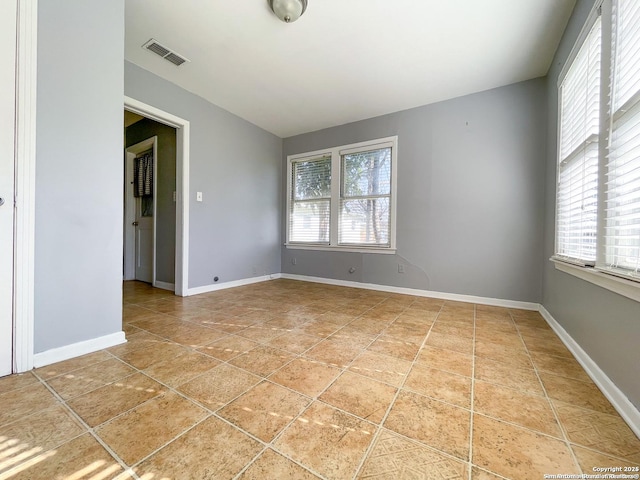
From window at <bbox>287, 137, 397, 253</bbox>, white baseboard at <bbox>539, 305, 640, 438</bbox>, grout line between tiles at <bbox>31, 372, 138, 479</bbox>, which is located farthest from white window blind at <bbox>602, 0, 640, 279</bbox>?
window at <bbox>287, 137, 397, 253</bbox>

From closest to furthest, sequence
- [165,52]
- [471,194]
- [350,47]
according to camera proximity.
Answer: [350,47] → [165,52] → [471,194]

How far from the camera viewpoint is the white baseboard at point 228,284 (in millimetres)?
3311

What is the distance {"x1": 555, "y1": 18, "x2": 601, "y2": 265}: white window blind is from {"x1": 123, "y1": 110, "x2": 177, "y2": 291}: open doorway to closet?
413 centimetres

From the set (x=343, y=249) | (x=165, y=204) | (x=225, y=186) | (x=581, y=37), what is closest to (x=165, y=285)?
(x=165, y=204)

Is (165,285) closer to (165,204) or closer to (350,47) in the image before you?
(165,204)

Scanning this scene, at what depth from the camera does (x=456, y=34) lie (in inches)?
87.0

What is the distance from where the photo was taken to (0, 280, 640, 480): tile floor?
88 cm

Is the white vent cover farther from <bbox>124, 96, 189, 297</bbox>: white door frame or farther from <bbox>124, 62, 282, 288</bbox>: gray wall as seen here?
<bbox>124, 96, 189, 297</bbox>: white door frame

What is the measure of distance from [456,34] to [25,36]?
301 centimetres

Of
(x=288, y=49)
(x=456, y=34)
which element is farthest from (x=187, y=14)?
(x=456, y=34)

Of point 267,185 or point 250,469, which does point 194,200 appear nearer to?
point 267,185

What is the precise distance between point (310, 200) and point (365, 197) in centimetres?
103

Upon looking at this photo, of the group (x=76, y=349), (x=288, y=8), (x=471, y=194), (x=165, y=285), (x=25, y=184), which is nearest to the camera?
(x=25, y=184)

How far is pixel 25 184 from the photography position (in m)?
1.44
